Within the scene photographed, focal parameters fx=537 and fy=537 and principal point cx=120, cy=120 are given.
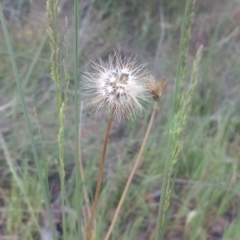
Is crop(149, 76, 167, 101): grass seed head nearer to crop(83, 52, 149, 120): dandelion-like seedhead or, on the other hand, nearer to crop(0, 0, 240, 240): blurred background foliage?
crop(83, 52, 149, 120): dandelion-like seedhead

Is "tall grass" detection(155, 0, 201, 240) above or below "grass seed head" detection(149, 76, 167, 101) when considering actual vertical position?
below

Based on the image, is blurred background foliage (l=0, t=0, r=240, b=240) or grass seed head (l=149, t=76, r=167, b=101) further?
blurred background foliage (l=0, t=0, r=240, b=240)

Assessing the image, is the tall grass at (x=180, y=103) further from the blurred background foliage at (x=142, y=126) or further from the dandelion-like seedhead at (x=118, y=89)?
the blurred background foliage at (x=142, y=126)

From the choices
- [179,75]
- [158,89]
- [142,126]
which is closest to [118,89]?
[158,89]

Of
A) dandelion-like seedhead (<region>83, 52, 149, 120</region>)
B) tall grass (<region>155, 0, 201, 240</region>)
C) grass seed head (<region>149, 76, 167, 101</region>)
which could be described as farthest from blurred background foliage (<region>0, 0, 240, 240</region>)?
tall grass (<region>155, 0, 201, 240</region>)

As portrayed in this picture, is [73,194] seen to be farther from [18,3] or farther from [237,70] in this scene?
[18,3]

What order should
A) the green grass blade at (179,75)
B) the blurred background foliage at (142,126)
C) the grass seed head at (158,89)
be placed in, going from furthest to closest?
the blurred background foliage at (142,126) → the grass seed head at (158,89) → the green grass blade at (179,75)

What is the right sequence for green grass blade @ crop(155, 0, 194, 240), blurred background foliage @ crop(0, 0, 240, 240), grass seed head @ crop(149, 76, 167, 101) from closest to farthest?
green grass blade @ crop(155, 0, 194, 240) < grass seed head @ crop(149, 76, 167, 101) < blurred background foliage @ crop(0, 0, 240, 240)

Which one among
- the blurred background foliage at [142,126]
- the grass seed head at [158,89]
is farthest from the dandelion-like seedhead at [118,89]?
the blurred background foliage at [142,126]

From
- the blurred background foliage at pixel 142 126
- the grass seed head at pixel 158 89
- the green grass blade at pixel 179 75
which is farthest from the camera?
the blurred background foliage at pixel 142 126

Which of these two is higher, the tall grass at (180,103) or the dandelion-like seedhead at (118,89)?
the dandelion-like seedhead at (118,89)

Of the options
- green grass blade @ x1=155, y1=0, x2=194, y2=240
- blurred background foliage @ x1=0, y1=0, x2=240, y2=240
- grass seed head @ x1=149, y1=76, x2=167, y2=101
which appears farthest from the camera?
blurred background foliage @ x1=0, y1=0, x2=240, y2=240

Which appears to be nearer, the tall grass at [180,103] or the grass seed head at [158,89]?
the tall grass at [180,103]
